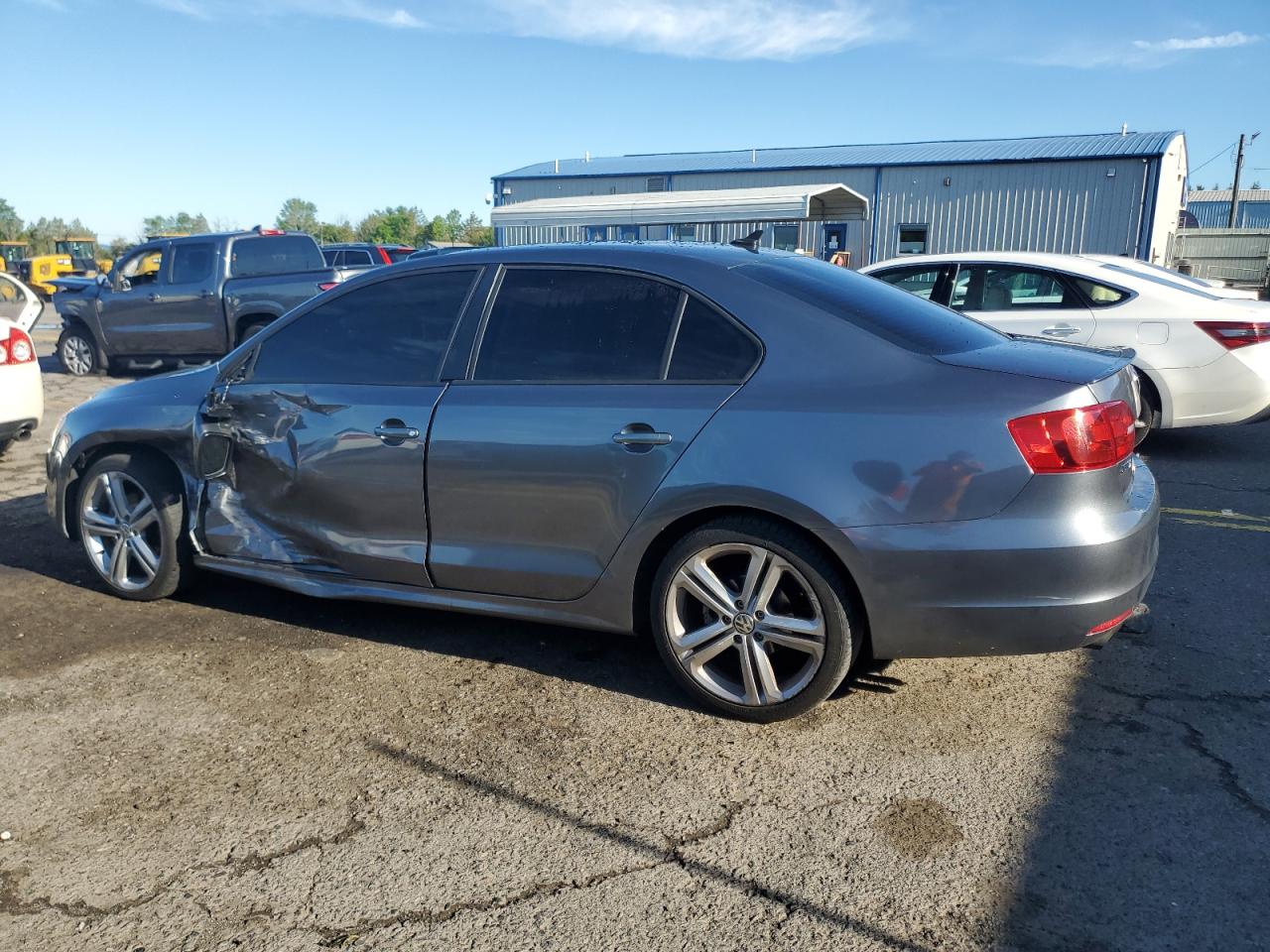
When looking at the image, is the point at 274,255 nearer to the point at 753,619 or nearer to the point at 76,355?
the point at 76,355

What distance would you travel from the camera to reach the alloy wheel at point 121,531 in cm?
468

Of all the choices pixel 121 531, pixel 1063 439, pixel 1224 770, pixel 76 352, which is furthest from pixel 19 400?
pixel 1224 770

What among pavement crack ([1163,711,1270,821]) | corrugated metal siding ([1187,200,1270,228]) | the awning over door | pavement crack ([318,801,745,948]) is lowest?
pavement crack ([318,801,745,948])

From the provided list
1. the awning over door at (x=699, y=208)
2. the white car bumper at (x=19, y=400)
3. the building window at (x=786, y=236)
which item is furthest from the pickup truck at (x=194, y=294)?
the building window at (x=786, y=236)

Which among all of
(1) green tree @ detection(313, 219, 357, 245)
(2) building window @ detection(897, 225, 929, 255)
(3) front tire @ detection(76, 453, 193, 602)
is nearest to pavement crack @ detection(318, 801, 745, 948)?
(3) front tire @ detection(76, 453, 193, 602)

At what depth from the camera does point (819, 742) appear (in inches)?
131

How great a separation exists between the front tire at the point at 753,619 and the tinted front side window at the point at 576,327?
2.26ft

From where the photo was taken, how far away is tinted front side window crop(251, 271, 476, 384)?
399 centimetres

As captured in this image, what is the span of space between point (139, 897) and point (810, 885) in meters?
1.73

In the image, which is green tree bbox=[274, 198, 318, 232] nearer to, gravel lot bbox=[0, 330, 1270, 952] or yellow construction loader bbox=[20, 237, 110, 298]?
yellow construction loader bbox=[20, 237, 110, 298]

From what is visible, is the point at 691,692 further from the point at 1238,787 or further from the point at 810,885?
the point at 1238,787

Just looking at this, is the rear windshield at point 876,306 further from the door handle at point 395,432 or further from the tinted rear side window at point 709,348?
the door handle at point 395,432

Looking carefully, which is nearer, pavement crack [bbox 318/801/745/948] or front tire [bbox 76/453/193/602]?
pavement crack [bbox 318/801/745/948]

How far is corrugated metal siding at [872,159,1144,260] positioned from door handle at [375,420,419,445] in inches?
1075
